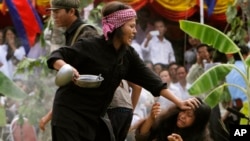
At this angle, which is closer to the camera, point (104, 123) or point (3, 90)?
point (104, 123)

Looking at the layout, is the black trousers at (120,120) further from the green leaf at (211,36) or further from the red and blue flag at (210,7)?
the red and blue flag at (210,7)

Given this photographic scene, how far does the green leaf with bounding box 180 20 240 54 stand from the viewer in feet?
30.1

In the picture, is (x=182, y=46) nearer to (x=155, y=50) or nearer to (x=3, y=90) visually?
(x=155, y=50)

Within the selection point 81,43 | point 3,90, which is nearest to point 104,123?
point 81,43

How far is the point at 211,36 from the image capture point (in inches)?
365

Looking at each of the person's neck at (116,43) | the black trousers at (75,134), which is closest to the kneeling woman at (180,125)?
the black trousers at (75,134)

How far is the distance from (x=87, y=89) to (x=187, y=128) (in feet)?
2.78

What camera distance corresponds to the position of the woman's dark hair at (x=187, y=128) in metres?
6.29

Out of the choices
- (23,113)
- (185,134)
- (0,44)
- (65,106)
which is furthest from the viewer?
(0,44)

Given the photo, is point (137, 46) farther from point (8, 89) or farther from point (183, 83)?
point (8, 89)

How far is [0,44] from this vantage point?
12.0 meters

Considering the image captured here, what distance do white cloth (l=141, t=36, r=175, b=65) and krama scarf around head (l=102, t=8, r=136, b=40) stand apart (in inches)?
254

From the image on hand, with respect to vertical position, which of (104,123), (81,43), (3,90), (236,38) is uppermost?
(81,43)

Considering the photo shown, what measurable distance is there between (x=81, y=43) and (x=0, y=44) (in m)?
6.26
